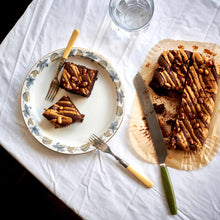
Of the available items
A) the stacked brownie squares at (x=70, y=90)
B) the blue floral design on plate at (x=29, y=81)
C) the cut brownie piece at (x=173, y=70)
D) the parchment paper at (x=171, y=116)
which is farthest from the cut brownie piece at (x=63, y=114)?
the cut brownie piece at (x=173, y=70)

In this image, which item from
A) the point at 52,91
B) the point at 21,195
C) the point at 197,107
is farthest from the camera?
the point at 21,195

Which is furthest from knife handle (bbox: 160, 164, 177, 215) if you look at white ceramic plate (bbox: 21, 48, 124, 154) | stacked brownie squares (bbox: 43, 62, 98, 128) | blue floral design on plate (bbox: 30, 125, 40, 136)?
blue floral design on plate (bbox: 30, 125, 40, 136)

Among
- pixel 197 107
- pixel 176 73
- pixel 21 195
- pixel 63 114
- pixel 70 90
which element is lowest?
pixel 21 195

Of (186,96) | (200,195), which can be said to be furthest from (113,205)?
(186,96)

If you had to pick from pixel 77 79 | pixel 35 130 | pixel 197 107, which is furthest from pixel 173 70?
pixel 35 130

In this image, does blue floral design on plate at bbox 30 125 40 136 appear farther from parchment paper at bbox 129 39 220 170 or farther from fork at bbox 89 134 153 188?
parchment paper at bbox 129 39 220 170

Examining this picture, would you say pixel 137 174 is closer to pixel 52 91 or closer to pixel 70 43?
pixel 52 91

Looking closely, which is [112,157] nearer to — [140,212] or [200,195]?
[140,212]
